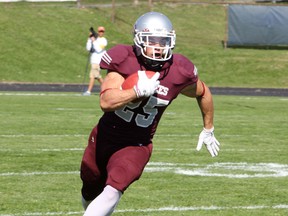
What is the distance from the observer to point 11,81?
23.4 meters

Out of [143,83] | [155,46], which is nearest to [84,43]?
[155,46]

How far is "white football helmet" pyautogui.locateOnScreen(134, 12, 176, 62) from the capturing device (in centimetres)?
527

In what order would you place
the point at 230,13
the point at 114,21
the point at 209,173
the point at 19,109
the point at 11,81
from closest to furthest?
the point at 209,173, the point at 19,109, the point at 11,81, the point at 230,13, the point at 114,21

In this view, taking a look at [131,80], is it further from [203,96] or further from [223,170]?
[223,170]

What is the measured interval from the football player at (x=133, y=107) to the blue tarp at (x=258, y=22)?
73.9ft

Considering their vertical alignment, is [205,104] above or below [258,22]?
above

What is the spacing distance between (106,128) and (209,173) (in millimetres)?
3002

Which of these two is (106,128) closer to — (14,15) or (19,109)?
(19,109)

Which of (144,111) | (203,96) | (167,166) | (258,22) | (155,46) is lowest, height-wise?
(258,22)

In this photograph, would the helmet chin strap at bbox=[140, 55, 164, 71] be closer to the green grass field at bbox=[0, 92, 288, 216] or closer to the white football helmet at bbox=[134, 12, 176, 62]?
the white football helmet at bbox=[134, 12, 176, 62]

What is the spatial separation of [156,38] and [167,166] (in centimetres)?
359

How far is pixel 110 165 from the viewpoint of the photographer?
534cm

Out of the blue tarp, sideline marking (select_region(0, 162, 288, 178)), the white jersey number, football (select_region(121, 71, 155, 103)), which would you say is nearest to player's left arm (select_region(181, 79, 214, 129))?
the white jersey number

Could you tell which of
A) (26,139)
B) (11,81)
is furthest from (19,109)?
(11,81)
